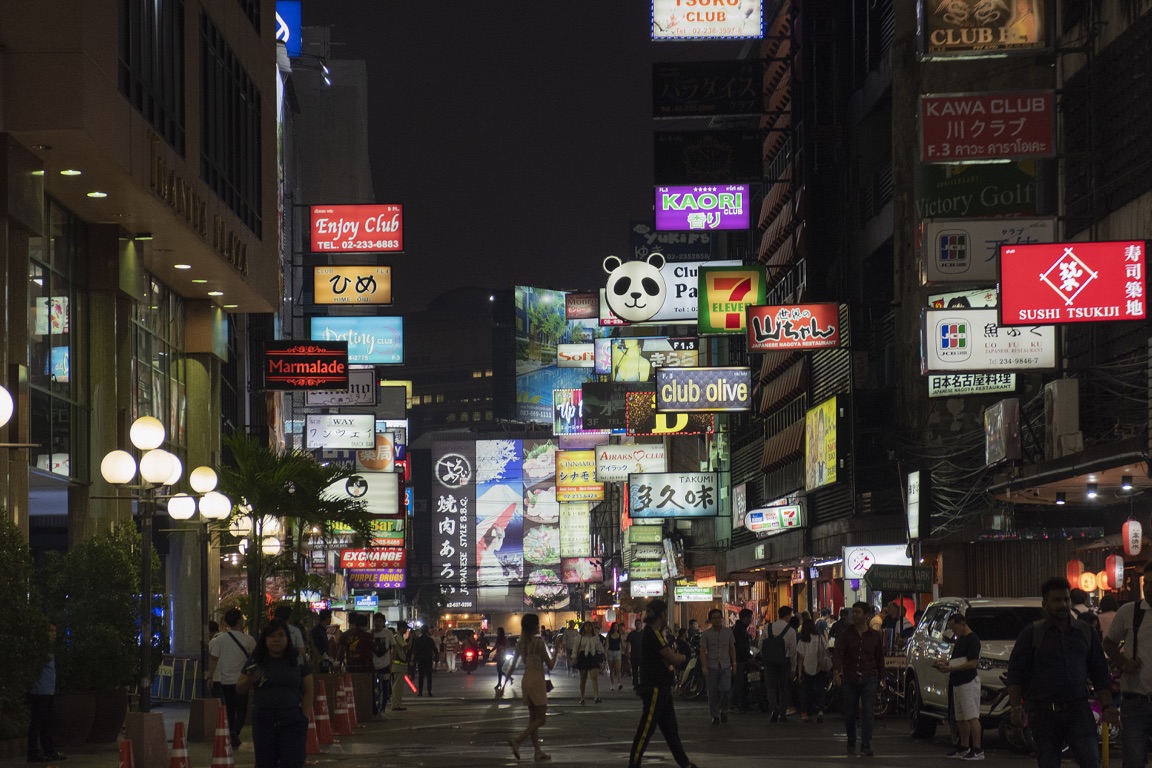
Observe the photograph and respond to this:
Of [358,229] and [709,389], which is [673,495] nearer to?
[709,389]

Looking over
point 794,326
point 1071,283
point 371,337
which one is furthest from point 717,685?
point 371,337

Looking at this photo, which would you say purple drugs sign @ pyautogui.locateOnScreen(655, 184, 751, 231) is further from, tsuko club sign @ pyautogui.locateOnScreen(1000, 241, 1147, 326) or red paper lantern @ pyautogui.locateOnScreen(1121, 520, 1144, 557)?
red paper lantern @ pyautogui.locateOnScreen(1121, 520, 1144, 557)

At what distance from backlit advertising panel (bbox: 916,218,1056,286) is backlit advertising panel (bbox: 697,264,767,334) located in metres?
17.5

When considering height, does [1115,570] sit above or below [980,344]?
below

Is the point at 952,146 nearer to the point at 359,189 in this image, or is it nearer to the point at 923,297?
the point at 923,297

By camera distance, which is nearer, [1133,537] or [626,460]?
[1133,537]

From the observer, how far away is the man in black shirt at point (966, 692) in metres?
19.5

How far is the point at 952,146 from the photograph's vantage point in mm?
26172

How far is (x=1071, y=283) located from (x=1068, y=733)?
41.2 feet

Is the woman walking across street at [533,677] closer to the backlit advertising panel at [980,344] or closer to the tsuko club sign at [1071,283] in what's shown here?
the tsuko club sign at [1071,283]

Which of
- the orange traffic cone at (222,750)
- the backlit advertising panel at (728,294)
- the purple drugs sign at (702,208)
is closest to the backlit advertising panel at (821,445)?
the backlit advertising panel at (728,294)

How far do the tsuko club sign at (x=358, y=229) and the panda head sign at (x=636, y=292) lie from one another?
6256 millimetres

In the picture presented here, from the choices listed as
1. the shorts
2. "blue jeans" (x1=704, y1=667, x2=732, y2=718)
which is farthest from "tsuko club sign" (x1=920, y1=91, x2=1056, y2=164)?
the shorts

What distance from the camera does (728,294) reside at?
149ft
